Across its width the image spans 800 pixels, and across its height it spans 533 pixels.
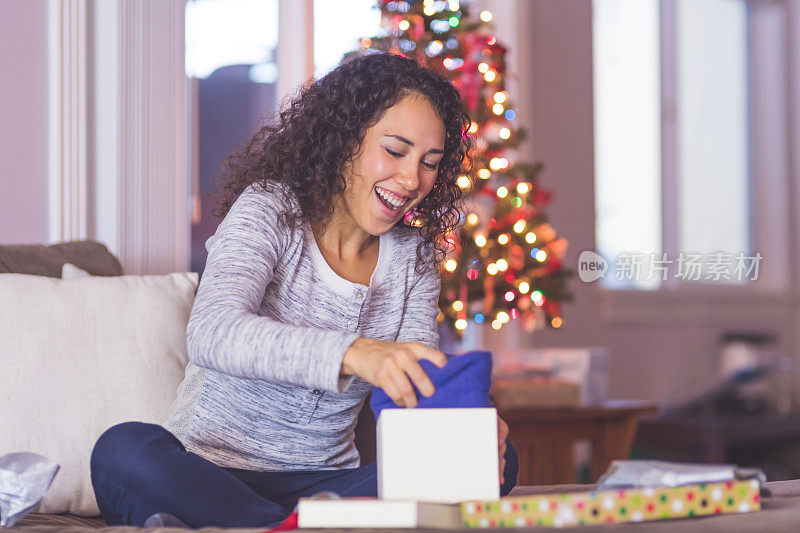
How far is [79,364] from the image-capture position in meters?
1.59

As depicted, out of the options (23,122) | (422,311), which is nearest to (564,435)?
(422,311)

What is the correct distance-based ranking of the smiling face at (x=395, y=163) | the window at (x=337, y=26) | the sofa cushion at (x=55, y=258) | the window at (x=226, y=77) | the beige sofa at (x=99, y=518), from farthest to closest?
1. the window at (x=337, y=26)
2. the window at (x=226, y=77)
3. the sofa cushion at (x=55, y=258)
4. the smiling face at (x=395, y=163)
5. the beige sofa at (x=99, y=518)

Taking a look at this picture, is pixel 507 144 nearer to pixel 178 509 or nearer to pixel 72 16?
pixel 72 16

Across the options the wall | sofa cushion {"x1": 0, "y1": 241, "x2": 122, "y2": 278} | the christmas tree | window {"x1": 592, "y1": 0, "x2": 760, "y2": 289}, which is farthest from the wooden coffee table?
window {"x1": 592, "y1": 0, "x2": 760, "y2": 289}

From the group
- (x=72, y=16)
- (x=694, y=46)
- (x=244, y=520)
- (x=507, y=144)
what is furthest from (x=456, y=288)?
(x=694, y=46)

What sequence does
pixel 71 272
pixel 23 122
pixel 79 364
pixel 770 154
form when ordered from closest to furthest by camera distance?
pixel 79 364 < pixel 71 272 < pixel 23 122 < pixel 770 154

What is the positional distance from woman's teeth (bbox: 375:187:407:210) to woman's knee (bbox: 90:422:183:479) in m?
0.51

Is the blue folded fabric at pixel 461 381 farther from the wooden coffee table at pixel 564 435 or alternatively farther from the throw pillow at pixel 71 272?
the wooden coffee table at pixel 564 435

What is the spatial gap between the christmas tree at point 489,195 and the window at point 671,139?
5.02 feet

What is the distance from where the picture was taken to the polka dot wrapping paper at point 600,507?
924 mm

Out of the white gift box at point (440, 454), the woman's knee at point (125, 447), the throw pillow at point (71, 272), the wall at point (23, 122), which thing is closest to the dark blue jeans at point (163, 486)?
the woman's knee at point (125, 447)

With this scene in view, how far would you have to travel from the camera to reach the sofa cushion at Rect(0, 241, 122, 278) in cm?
172

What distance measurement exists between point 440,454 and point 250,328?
0.29 m
